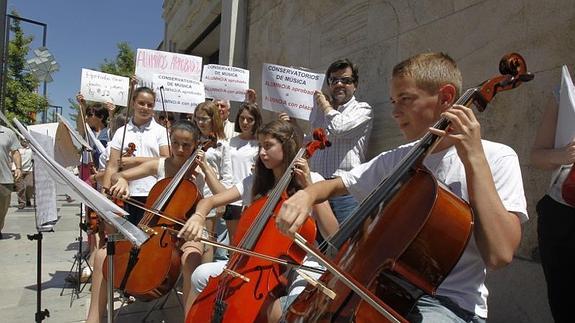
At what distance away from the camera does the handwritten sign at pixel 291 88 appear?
381 cm

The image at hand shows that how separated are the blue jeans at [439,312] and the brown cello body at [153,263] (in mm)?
1597

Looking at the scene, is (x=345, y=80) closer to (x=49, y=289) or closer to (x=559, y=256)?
(x=559, y=256)

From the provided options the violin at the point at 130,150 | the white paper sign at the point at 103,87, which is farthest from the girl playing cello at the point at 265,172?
the white paper sign at the point at 103,87

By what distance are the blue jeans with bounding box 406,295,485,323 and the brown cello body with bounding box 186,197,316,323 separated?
2.21 feet

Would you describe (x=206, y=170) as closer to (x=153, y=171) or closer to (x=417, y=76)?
(x=153, y=171)

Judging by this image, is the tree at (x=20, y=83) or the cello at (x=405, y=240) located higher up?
the tree at (x=20, y=83)

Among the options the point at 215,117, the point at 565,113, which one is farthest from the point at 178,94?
the point at 565,113

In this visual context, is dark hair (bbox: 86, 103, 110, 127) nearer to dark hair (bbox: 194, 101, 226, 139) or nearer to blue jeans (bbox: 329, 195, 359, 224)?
dark hair (bbox: 194, 101, 226, 139)

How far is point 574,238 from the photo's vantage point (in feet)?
5.91

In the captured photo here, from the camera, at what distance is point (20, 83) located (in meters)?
17.8

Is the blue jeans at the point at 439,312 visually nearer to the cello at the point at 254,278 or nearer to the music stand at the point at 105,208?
the cello at the point at 254,278

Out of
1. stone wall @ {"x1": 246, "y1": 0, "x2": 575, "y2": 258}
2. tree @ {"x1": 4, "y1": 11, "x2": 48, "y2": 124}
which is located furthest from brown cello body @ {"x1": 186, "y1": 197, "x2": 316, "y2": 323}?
tree @ {"x1": 4, "y1": 11, "x2": 48, "y2": 124}

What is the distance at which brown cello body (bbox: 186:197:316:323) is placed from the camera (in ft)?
6.02

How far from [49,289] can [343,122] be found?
2974 millimetres
